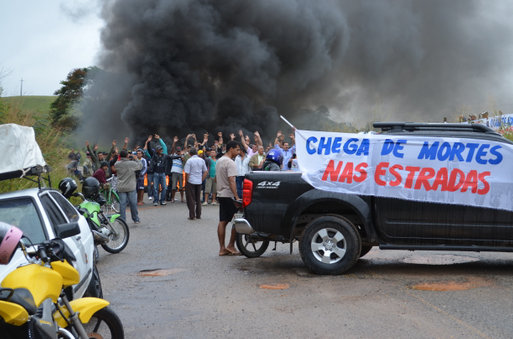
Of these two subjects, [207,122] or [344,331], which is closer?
[344,331]

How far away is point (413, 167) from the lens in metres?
7.78

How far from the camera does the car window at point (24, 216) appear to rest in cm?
538

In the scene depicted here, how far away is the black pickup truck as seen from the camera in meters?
7.47

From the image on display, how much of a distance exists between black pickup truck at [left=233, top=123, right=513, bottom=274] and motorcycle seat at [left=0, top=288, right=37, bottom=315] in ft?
16.3

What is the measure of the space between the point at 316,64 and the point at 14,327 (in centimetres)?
3894

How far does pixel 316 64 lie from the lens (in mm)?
40906

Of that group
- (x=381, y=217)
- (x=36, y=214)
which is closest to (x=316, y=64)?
(x=381, y=217)

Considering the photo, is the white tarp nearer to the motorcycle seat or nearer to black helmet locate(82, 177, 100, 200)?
the motorcycle seat

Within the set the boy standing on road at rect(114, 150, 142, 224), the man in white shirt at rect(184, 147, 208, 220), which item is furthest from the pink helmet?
the man in white shirt at rect(184, 147, 208, 220)

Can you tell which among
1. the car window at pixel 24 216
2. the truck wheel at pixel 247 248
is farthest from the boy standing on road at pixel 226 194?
the car window at pixel 24 216

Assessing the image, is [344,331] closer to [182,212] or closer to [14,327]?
[14,327]

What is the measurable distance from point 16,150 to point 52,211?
0.76m

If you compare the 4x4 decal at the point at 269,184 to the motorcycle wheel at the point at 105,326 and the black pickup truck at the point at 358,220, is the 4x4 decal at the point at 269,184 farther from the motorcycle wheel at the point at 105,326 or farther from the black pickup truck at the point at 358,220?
the motorcycle wheel at the point at 105,326

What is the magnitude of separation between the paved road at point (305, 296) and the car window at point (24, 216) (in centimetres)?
123
